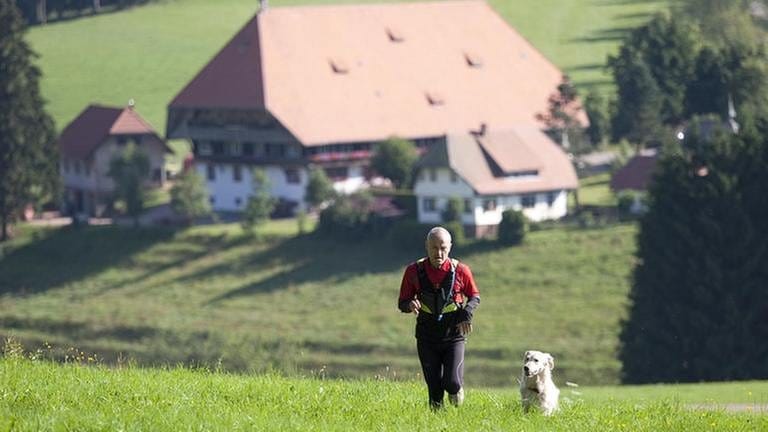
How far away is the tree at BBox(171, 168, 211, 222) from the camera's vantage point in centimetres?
7294

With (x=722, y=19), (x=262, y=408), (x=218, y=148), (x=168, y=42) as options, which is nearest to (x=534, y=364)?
(x=262, y=408)

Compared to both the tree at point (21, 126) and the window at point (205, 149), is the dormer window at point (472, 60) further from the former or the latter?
the tree at point (21, 126)

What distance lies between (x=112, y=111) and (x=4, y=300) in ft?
77.4

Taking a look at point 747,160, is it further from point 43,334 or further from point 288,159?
point 288,159

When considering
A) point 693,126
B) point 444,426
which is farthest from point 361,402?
point 693,126

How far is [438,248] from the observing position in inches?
559

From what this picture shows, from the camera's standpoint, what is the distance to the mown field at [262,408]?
13.6 metres

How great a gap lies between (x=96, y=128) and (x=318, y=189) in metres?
16.9

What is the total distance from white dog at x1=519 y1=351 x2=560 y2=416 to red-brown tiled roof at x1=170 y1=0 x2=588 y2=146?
64727mm

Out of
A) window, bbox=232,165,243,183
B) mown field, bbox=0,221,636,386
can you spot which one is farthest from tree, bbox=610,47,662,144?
window, bbox=232,165,243,183

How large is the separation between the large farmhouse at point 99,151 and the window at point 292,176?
22.3 feet

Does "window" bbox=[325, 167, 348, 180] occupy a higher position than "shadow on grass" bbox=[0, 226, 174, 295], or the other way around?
"window" bbox=[325, 167, 348, 180]

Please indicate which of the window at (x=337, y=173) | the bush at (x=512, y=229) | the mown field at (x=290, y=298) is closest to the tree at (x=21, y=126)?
the mown field at (x=290, y=298)

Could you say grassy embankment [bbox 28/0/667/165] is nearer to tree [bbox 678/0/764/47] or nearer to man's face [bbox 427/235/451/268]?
tree [bbox 678/0/764/47]
